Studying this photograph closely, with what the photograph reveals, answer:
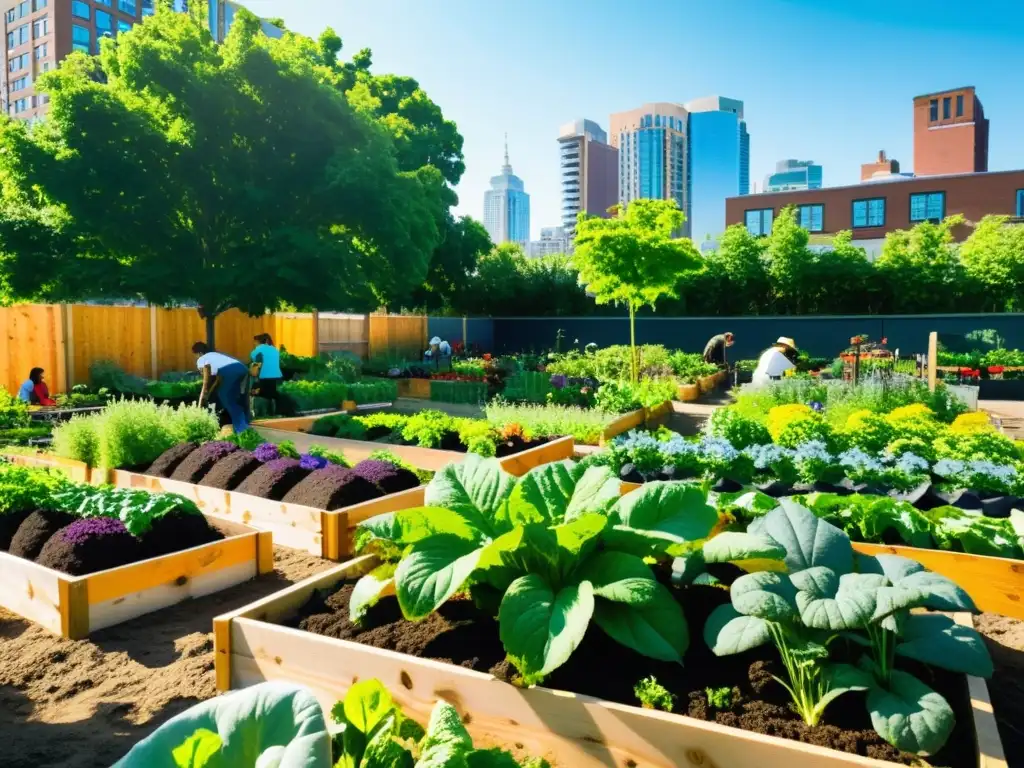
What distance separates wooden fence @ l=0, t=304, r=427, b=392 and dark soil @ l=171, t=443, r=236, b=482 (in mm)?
9684

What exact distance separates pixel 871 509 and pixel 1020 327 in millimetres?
21391

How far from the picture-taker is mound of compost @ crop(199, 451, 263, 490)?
6.09 meters

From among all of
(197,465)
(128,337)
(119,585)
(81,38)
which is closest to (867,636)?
(119,585)

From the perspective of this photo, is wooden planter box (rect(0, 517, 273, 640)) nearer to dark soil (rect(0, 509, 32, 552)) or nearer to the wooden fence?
dark soil (rect(0, 509, 32, 552))

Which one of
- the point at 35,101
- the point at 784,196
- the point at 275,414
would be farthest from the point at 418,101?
the point at 35,101

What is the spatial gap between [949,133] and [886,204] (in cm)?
2878

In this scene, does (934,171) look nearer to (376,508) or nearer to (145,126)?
(145,126)

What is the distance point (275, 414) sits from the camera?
12.3 metres

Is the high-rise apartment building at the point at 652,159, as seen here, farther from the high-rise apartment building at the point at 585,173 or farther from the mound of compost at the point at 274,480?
the mound of compost at the point at 274,480

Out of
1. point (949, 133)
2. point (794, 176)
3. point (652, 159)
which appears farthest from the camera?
point (794, 176)

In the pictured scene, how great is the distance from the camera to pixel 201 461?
645 cm

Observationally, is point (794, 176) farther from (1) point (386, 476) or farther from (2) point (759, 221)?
(1) point (386, 476)

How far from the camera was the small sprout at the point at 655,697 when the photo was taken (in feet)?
7.91

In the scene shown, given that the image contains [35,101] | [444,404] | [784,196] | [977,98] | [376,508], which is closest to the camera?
[376,508]
